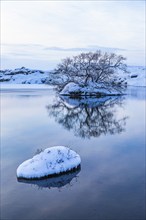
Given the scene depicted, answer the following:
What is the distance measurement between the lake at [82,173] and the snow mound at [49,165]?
286mm

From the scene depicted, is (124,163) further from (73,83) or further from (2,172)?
(73,83)

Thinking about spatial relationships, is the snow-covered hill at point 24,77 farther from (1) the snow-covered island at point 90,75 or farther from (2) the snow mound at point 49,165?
(2) the snow mound at point 49,165

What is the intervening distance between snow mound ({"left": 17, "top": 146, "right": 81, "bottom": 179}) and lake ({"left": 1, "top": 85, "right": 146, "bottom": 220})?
0.29 metres

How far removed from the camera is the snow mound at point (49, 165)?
10.7 meters

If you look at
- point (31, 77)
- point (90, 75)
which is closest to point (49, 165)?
point (90, 75)

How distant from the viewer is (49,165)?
11.0 m

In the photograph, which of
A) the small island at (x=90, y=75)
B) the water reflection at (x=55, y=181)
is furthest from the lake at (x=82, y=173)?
the small island at (x=90, y=75)

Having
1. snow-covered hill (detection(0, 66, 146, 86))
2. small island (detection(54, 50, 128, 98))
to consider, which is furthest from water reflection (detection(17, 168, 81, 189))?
snow-covered hill (detection(0, 66, 146, 86))

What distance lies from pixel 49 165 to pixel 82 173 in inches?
51.4

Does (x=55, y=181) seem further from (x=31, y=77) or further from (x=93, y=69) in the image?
(x=31, y=77)

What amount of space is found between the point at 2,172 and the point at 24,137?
6.03 metres

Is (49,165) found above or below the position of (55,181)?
above

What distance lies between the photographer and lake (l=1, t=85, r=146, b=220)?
27.7ft

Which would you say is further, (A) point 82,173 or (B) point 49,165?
(A) point 82,173
